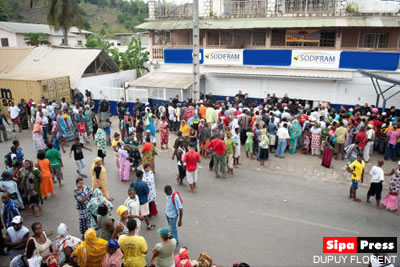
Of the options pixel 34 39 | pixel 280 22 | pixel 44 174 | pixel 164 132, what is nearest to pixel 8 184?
pixel 44 174

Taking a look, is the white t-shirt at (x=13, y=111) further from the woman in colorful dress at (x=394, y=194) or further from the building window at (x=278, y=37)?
the woman in colorful dress at (x=394, y=194)

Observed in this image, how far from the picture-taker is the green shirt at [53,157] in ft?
28.2

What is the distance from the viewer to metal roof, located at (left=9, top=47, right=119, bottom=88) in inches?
767

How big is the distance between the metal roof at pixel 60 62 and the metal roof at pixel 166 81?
3.77 m

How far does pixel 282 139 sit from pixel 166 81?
8.92m

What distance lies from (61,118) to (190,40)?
36.5 feet

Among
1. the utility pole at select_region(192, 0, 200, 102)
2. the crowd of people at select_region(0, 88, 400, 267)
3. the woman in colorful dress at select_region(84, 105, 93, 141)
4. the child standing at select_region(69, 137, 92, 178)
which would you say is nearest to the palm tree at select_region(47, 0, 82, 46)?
the crowd of people at select_region(0, 88, 400, 267)

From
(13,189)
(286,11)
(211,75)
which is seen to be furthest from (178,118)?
(286,11)

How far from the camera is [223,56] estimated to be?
17.9 metres

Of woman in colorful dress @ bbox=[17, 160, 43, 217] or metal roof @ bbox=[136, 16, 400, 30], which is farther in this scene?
metal roof @ bbox=[136, 16, 400, 30]

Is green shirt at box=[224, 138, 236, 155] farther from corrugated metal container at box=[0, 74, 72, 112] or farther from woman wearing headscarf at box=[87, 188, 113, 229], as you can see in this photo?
corrugated metal container at box=[0, 74, 72, 112]

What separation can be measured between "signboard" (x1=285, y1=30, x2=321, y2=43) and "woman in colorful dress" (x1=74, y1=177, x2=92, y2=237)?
1482cm

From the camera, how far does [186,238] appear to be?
6734 mm

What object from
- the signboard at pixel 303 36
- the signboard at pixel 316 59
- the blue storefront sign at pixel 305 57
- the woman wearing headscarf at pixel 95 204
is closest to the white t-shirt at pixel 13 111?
the blue storefront sign at pixel 305 57
